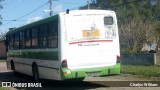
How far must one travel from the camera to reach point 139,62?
26094 millimetres

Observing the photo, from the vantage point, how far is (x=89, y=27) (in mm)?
14086

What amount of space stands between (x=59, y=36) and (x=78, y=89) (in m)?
2.47

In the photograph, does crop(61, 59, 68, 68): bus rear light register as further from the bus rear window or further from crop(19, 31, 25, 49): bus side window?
crop(19, 31, 25, 49): bus side window

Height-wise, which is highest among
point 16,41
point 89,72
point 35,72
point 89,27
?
point 89,27

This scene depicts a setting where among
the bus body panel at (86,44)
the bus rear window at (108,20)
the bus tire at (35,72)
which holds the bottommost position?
the bus tire at (35,72)

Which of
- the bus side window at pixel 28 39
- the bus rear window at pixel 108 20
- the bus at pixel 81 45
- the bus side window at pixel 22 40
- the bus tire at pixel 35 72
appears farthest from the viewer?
the bus side window at pixel 22 40

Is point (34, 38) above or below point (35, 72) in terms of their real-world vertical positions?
above

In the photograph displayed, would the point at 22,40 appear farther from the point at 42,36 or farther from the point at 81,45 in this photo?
the point at 81,45

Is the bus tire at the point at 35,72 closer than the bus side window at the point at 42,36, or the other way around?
the bus side window at the point at 42,36

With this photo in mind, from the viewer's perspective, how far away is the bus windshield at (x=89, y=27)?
13805 millimetres

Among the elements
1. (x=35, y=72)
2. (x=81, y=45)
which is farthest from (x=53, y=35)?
(x=35, y=72)

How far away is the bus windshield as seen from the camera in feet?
45.3

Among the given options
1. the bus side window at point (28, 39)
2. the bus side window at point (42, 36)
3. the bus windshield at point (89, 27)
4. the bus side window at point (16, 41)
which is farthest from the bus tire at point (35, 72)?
the bus windshield at point (89, 27)

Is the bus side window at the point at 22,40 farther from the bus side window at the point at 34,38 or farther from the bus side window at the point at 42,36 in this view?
the bus side window at the point at 42,36
